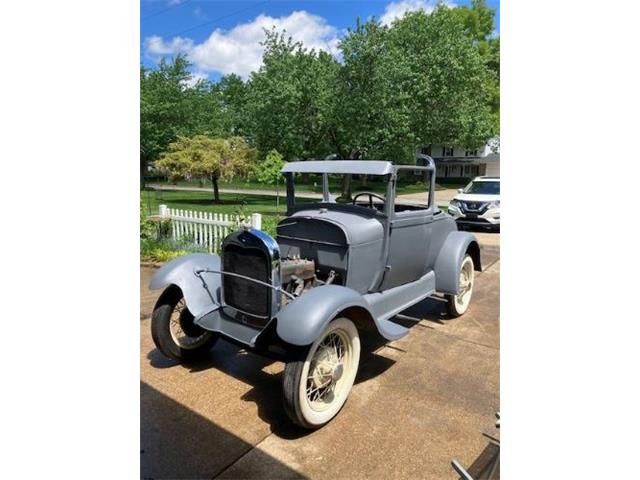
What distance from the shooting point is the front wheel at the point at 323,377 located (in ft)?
8.40

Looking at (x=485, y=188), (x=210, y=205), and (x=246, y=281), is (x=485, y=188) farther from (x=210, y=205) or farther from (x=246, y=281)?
(x=246, y=281)

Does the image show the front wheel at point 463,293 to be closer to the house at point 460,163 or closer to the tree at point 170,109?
the tree at point 170,109

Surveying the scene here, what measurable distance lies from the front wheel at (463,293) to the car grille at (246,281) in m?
2.46

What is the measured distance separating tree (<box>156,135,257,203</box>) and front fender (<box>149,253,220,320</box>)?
41.3 feet

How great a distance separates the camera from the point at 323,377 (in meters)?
2.83

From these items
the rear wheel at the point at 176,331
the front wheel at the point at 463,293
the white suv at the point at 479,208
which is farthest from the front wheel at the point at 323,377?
the white suv at the point at 479,208

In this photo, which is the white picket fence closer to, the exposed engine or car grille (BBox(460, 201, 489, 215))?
the exposed engine

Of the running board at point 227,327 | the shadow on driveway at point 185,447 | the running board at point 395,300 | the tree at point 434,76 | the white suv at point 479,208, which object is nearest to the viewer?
the shadow on driveway at point 185,447

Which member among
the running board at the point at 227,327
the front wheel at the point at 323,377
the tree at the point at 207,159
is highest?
the tree at the point at 207,159

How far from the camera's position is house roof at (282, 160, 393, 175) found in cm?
361

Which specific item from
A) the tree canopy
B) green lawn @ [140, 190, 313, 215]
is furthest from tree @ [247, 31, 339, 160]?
green lawn @ [140, 190, 313, 215]
